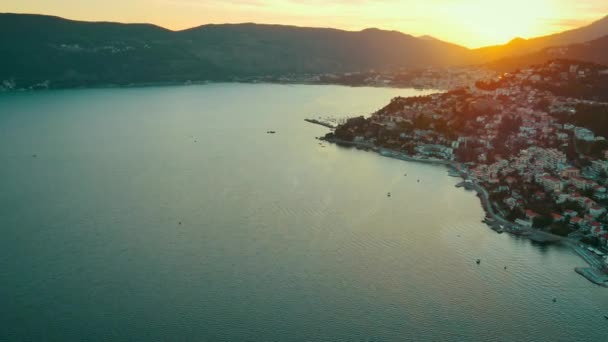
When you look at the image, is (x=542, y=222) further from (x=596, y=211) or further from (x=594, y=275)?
(x=594, y=275)

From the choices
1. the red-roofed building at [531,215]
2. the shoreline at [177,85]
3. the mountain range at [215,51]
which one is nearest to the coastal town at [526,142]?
the red-roofed building at [531,215]

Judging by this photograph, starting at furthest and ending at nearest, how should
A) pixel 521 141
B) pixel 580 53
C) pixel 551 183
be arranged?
pixel 580 53
pixel 521 141
pixel 551 183

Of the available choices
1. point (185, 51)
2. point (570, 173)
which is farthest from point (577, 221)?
point (185, 51)

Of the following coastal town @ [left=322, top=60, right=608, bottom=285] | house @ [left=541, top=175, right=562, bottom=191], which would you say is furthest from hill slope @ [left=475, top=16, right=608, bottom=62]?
house @ [left=541, top=175, right=562, bottom=191]

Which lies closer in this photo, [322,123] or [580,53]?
[322,123]

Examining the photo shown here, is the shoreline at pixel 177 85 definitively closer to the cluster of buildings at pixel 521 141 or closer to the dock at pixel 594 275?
the cluster of buildings at pixel 521 141

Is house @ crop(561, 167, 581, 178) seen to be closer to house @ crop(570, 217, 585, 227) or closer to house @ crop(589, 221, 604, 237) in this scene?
house @ crop(570, 217, 585, 227)

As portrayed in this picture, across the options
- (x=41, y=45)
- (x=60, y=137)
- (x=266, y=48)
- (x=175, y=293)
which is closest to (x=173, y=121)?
(x=60, y=137)
